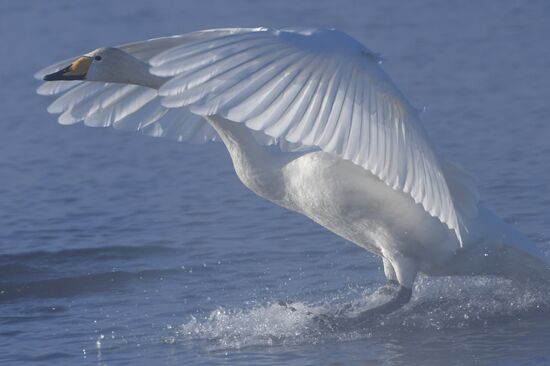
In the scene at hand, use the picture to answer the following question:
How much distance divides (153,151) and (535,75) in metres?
4.02

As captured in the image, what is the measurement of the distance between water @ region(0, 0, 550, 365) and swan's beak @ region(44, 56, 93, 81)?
1500 millimetres

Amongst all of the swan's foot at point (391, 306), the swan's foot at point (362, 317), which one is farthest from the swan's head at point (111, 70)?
A: the swan's foot at point (391, 306)

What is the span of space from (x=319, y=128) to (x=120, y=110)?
7.19ft

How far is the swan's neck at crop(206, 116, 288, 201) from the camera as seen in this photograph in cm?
828

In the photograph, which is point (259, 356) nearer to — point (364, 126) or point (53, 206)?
point (364, 126)

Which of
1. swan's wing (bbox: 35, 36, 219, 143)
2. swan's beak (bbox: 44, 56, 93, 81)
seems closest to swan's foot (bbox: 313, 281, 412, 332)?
swan's wing (bbox: 35, 36, 219, 143)

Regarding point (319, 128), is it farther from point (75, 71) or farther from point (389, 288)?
point (75, 71)

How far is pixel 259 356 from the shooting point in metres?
8.05

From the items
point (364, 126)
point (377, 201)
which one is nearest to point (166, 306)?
point (377, 201)

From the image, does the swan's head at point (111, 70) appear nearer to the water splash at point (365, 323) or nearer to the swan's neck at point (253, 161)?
the swan's neck at point (253, 161)

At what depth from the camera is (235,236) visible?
35.4 ft

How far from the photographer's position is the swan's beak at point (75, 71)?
340 inches

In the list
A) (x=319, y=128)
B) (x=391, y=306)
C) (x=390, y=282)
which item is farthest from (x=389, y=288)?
(x=319, y=128)

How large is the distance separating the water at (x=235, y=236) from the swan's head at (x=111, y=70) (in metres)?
1.48
